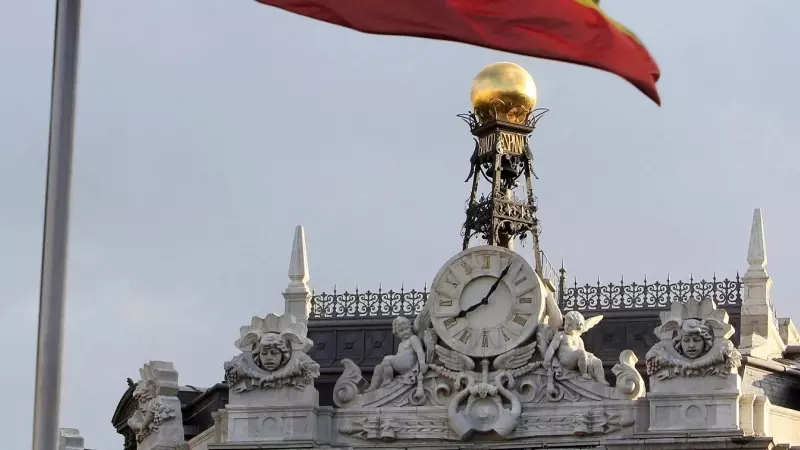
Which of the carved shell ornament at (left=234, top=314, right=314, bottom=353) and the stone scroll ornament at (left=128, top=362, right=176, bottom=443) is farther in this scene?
the stone scroll ornament at (left=128, top=362, right=176, bottom=443)

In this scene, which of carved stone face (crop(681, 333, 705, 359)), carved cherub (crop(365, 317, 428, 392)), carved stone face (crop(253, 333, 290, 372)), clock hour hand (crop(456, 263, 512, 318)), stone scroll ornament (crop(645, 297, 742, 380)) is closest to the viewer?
stone scroll ornament (crop(645, 297, 742, 380))

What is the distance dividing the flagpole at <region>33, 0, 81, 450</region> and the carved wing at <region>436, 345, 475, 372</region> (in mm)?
28097

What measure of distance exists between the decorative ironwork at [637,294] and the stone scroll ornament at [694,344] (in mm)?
5545

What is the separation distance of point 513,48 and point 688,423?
25.6 m

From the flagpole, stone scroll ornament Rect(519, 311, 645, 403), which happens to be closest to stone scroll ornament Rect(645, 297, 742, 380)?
stone scroll ornament Rect(519, 311, 645, 403)

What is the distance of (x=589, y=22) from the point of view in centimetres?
3709

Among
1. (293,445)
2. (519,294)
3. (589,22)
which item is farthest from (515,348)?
(589,22)

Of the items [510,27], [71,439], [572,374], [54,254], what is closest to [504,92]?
[572,374]

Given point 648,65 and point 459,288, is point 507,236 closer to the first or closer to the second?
point 459,288

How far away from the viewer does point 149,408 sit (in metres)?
69.9

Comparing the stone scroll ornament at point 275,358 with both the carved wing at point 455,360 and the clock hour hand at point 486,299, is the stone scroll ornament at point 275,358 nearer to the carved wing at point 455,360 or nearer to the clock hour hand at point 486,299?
the carved wing at point 455,360

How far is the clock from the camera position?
62500 mm

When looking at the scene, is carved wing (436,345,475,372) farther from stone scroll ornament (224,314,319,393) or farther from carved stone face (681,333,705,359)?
carved stone face (681,333,705,359)

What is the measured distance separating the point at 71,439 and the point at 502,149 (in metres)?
13.8
